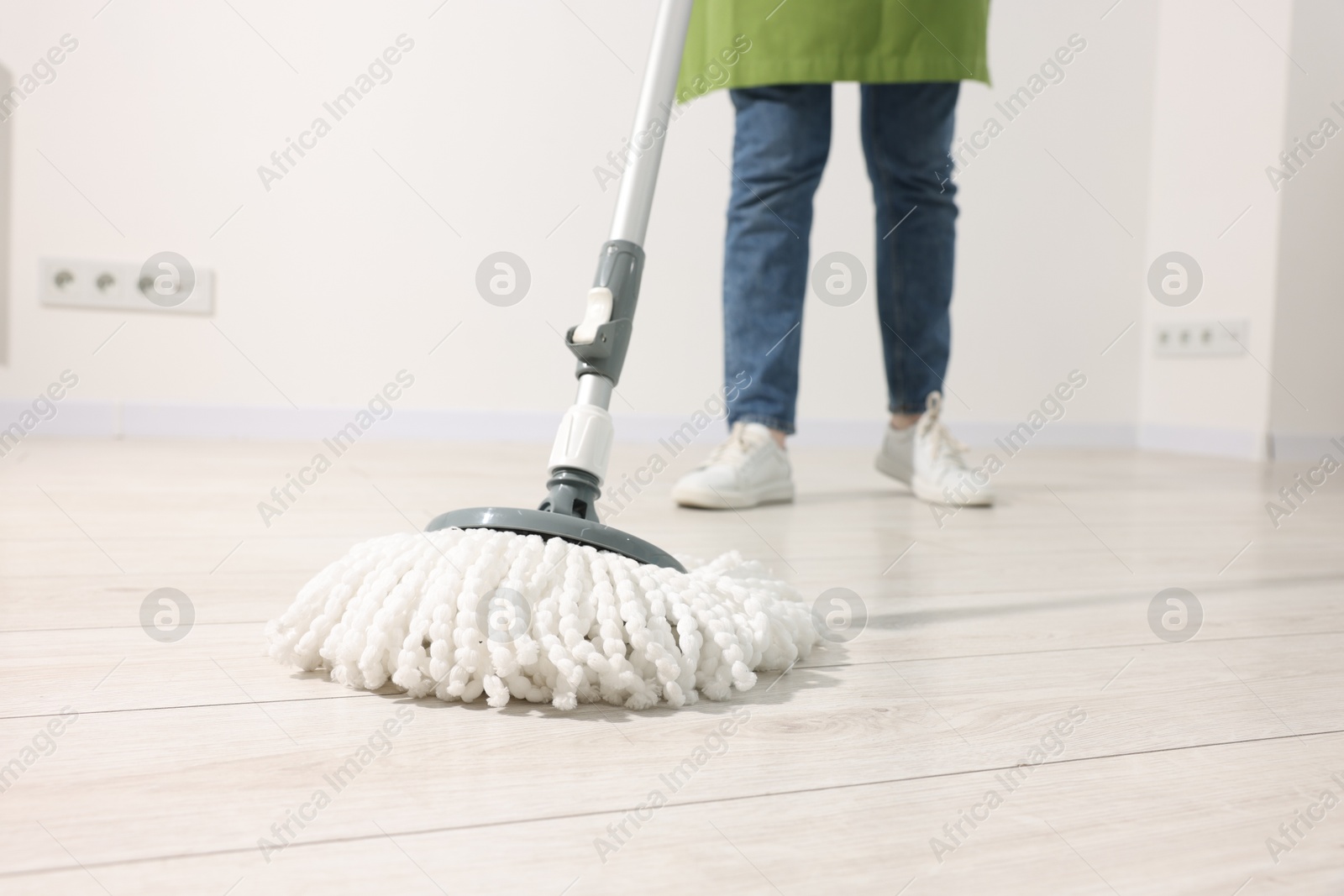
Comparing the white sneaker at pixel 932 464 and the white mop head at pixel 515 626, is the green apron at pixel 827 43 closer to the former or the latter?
the white sneaker at pixel 932 464

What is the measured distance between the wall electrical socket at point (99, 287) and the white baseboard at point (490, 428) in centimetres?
19

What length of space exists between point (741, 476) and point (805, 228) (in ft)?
1.08

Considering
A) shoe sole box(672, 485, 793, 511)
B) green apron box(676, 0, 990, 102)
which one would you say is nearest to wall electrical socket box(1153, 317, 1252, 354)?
green apron box(676, 0, 990, 102)

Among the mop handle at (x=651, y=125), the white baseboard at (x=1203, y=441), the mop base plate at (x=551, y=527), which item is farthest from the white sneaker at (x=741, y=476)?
the white baseboard at (x=1203, y=441)

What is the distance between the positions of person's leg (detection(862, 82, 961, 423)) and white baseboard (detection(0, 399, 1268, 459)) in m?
1.04

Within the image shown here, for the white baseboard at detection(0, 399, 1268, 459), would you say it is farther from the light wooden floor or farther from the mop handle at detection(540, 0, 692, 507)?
the mop handle at detection(540, 0, 692, 507)

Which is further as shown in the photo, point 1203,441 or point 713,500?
point 1203,441

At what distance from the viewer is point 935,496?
145 centimetres

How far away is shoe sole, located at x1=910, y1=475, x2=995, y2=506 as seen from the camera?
4.66 feet

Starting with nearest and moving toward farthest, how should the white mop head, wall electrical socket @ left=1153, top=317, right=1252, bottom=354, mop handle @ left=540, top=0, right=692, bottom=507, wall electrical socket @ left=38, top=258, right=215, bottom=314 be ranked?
the white mop head → mop handle @ left=540, top=0, right=692, bottom=507 → wall electrical socket @ left=38, top=258, right=215, bottom=314 → wall electrical socket @ left=1153, top=317, right=1252, bottom=354

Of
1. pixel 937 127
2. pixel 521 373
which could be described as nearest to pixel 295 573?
pixel 937 127

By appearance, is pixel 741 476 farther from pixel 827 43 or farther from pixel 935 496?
pixel 827 43


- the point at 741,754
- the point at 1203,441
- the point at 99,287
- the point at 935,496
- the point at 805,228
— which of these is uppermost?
the point at 805,228

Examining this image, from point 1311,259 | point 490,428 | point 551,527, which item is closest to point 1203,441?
point 1311,259
